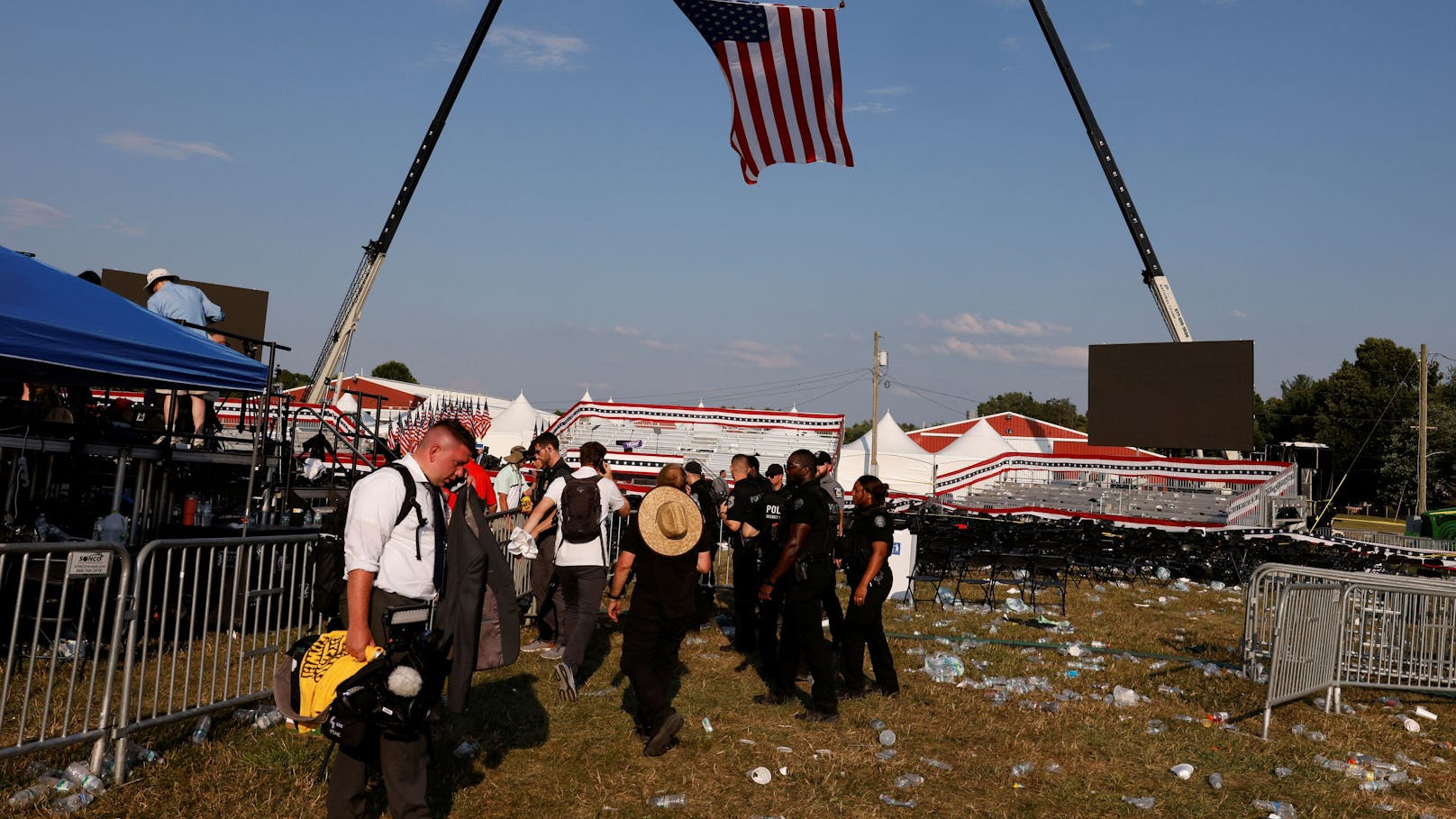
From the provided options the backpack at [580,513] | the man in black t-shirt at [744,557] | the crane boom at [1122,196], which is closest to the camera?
the backpack at [580,513]

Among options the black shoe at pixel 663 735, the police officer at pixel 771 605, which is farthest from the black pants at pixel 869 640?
the black shoe at pixel 663 735

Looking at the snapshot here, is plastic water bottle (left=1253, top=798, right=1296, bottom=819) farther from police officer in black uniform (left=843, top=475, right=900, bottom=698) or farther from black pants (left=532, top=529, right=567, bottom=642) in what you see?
black pants (left=532, top=529, right=567, bottom=642)

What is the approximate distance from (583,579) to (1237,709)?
201 inches

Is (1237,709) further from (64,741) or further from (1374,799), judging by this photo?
(64,741)

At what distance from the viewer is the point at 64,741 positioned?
477cm

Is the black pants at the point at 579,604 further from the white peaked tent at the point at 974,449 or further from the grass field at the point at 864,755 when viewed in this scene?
the white peaked tent at the point at 974,449

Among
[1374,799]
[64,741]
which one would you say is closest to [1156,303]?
[1374,799]

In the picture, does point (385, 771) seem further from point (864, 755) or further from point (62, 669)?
point (62, 669)

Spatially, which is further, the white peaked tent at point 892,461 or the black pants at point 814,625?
the white peaked tent at point 892,461

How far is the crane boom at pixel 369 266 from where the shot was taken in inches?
1019

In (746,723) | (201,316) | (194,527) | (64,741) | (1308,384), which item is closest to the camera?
(64,741)

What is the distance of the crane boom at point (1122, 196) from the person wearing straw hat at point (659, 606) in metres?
22.2

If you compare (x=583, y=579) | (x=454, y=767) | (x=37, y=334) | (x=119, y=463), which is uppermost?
(x=37, y=334)

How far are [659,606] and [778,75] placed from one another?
355 inches
